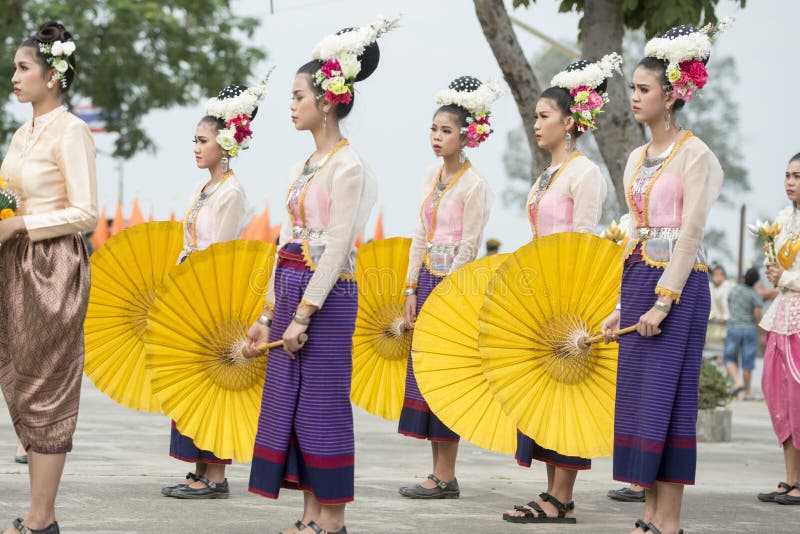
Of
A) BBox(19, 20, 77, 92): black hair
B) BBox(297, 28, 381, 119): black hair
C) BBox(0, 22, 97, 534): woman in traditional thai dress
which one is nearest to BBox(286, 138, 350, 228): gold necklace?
BBox(297, 28, 381, 119): black hair

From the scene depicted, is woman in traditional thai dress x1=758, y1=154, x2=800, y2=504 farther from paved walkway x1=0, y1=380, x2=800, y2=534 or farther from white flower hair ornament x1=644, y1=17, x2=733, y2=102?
white flower hair ornament x1=644, y1=17, x2=733, y2=102

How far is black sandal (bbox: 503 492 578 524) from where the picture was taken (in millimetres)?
5871

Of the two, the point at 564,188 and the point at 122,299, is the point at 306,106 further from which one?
the point at 122,299

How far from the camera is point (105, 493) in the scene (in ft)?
20.0

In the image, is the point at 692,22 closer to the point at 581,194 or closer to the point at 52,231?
the point at 581,194

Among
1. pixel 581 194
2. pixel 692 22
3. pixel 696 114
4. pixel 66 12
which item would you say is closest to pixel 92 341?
pixel 581 194

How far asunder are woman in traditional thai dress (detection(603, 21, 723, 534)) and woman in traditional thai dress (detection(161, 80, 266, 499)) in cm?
209

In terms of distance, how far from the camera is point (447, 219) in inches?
268

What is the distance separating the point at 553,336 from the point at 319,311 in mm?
1278

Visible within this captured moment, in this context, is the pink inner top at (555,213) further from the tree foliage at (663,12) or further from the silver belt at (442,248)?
the tree foliage at (663,12)

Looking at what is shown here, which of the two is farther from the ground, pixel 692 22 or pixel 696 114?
pixel 696 114

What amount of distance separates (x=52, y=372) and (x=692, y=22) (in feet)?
17.9

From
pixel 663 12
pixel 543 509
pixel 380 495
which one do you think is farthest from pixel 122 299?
pixel 663 12

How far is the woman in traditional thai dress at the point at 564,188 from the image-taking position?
593 cm
